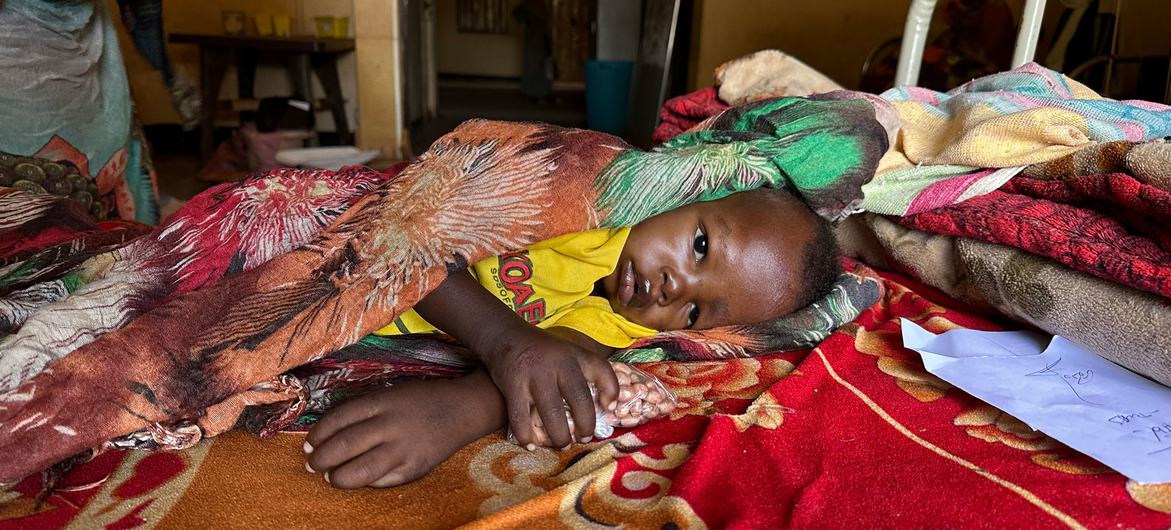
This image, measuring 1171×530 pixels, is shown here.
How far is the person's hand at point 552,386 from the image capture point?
666 millimetres

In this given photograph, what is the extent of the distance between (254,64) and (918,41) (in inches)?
122

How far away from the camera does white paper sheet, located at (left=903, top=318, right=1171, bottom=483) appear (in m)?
0.62

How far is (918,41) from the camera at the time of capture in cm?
156

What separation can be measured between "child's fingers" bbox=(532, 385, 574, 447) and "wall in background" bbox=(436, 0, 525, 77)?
8.04 metres

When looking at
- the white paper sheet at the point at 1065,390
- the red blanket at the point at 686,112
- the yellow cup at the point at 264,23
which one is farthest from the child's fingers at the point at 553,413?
the yellow cup at the point at 264,23

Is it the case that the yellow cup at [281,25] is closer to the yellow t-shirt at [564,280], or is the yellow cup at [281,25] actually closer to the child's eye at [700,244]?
the yellow t-shirt at [564,280]

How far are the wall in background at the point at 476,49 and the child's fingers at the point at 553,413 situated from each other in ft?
26.4

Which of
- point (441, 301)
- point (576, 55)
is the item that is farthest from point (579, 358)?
point (576, 55)

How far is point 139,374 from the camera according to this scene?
630 mm

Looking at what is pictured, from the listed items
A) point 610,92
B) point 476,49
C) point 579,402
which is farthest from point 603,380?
point 476,49

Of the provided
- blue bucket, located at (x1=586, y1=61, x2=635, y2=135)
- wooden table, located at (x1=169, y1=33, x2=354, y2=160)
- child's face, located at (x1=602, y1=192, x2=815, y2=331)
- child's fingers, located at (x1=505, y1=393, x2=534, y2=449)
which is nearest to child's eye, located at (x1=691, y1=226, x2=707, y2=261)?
child's face, located at (x1=602, y1=192, x2=815, y2=331)

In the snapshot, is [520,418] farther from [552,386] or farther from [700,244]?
[700,244]

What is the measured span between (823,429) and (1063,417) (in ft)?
0.68

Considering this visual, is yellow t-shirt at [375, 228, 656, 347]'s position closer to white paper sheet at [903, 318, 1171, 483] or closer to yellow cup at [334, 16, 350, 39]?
white paper sheet at [903, 318, 1171, 483]
